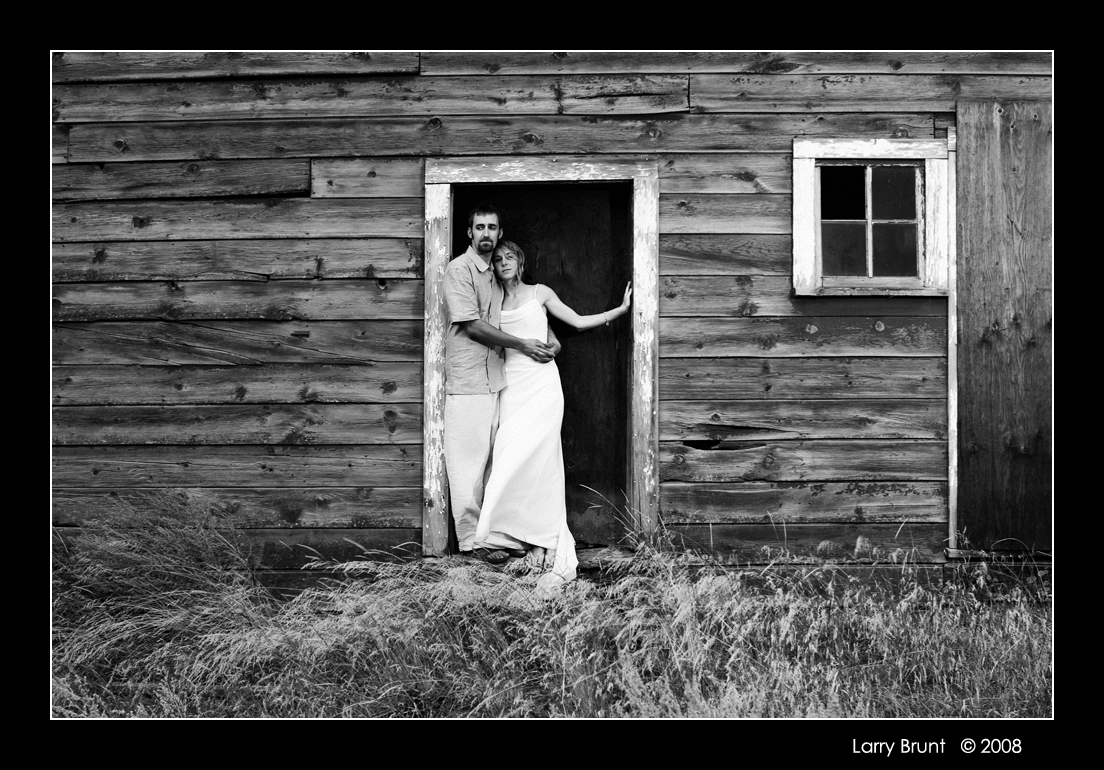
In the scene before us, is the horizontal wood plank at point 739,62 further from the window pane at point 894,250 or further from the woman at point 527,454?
the woman at point 527,454

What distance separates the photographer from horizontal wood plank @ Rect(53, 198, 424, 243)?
5.28m

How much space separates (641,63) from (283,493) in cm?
313

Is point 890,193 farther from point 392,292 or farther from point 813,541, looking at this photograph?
point 392,292

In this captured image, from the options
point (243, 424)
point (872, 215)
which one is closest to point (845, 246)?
point (872, 215)

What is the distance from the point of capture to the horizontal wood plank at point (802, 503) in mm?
5215

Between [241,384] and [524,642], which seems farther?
→ [241,384]

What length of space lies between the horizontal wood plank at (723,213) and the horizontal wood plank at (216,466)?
6.61ft

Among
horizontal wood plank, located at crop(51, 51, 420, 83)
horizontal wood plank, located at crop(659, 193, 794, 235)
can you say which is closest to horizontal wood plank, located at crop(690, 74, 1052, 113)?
horizontal wood plank, located at crop(659, 193, 794, 235)

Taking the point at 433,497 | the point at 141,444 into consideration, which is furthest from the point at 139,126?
the point at 433,497

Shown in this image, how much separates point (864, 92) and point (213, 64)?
11.9 ft

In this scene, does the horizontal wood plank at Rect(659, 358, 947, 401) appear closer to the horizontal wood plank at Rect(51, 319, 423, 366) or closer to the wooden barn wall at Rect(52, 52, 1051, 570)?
the wooden barn wall at Rect(52, 52, 1051, 570)

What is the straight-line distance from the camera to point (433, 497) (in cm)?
523

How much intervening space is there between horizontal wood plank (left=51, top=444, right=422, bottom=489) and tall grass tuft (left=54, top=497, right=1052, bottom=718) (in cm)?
33

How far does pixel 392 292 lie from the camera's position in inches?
208
